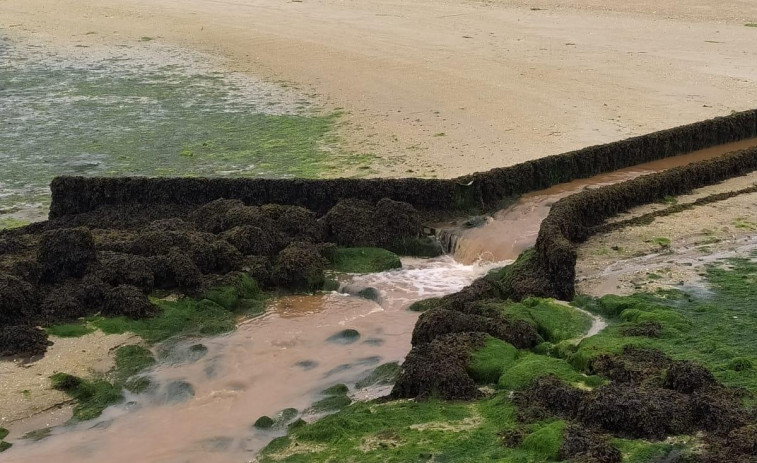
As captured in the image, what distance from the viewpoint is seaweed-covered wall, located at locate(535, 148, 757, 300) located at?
1053 cm

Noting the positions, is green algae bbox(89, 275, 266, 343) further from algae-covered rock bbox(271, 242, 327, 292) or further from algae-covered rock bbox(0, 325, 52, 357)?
algae-covered rock bbox(0, 325, 52, 357)

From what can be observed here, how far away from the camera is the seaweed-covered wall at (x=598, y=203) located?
34.6 ft

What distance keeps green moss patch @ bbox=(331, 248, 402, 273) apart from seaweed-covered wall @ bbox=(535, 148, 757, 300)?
74.3 inches

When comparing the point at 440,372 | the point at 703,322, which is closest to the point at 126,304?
the point at 440,372

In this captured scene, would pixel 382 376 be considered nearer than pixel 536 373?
No

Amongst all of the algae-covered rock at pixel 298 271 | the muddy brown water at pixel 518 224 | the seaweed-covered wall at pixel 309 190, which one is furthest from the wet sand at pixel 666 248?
the algae-covered rock at pixel 298 271

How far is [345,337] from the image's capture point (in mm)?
10727

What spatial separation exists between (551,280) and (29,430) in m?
5.15

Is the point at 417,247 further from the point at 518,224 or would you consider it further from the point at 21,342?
the point at 21,342

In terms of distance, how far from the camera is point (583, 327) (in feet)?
31.7

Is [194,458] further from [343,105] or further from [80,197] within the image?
[343,105]

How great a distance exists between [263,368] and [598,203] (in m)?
4.94

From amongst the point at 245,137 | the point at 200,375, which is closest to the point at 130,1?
the point at 245,137

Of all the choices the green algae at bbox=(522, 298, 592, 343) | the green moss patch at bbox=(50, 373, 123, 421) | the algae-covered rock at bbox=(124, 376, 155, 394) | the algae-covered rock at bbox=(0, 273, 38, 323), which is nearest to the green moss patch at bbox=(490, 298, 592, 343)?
the green algae at bbox=(522, 298, 592, 343)
